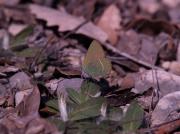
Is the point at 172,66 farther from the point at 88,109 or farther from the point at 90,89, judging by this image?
the point at 88,109

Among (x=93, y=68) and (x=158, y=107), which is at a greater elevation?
(x=93, y=68)

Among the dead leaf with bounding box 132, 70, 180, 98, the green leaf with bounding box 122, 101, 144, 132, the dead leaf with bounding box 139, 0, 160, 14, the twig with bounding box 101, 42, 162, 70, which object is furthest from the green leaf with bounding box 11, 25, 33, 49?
the dead leaf with bounding box 139, 0, 160, 14

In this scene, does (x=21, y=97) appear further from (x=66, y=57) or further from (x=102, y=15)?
(x=102, y=15)

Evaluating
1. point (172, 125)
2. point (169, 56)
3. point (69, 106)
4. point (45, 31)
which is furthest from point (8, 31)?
point (172, 125)

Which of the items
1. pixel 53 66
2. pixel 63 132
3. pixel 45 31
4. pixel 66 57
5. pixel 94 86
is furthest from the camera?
pixel 45 31

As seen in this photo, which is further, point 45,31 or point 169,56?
point 45,31

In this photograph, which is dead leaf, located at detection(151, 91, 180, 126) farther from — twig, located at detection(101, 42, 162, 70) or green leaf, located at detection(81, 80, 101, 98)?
twig, located at detection(101, 42, 162, 70)

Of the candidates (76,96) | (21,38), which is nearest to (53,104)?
(76,96)
